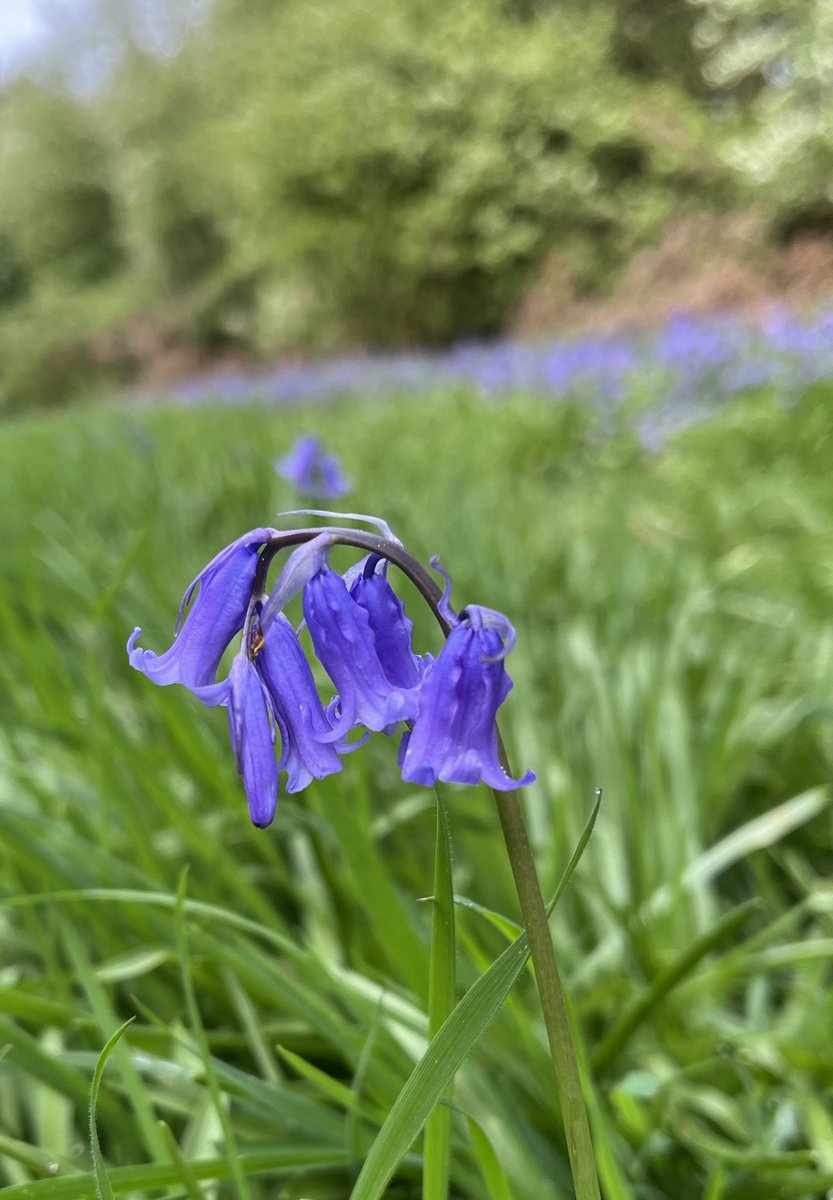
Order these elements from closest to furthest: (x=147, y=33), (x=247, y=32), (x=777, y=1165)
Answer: (x=777, y=1165) < (x=247, y=32) < (x=147, y=33)

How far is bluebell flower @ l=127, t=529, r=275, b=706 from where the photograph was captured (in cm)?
60

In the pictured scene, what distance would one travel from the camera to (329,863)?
161cm

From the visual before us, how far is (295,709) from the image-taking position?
629mm

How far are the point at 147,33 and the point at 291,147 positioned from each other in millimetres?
18765

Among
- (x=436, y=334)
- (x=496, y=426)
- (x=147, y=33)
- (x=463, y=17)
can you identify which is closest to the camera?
(x=496, y=426)

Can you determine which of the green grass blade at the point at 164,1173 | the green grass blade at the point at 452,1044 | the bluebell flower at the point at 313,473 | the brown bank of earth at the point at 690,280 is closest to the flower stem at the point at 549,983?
the green grass blade at the point at 452,1044

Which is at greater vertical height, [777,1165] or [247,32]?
[247,32]

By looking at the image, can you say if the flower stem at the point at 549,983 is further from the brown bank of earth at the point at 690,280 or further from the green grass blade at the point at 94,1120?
the brown bank of earth at the point at 690,280

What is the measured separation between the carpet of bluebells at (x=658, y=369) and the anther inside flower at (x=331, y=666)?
12.9 feet

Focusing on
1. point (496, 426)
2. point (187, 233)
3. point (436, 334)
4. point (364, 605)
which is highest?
point (187, 233)

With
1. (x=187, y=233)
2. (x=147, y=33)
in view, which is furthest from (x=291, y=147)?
(x=147, y=33)

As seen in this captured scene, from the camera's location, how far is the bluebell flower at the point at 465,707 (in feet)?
1.87

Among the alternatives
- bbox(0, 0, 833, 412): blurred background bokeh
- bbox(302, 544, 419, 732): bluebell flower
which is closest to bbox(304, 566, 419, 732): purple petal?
bbox(302, 544, 419, 732): bluebell flower

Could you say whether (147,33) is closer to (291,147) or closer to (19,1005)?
(291,147)
